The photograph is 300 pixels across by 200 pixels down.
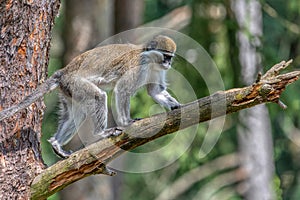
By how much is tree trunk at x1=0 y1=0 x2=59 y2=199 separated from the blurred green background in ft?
4.34

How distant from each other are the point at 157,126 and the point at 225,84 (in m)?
4.88

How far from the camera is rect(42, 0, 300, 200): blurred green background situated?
9.74m

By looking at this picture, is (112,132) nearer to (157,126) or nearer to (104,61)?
(157,126)

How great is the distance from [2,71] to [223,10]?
19.4 ft

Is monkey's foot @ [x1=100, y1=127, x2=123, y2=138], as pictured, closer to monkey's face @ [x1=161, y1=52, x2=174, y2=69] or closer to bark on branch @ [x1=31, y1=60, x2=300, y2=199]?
bark on branch @ [x1=31, y1=60, x2=300, y2=199]

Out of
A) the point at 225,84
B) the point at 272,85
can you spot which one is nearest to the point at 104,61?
the point at 272,85

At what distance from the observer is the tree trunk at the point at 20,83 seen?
16.9 ft

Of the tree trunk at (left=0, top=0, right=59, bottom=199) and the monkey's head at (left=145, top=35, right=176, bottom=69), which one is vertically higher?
the monkey's head at (left=145, top=35, right=176, bottom=69)

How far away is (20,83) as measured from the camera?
523 cm

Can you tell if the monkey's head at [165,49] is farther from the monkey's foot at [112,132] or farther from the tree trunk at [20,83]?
the tree trunk at [20,83]

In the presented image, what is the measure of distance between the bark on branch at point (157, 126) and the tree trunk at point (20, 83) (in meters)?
0.15

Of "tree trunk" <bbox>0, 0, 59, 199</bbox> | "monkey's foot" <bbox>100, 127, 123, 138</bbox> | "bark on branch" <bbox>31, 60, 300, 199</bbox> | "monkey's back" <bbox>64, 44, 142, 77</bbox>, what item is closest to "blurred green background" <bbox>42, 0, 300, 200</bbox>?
"monkey's back" <bbox>64, 44, 142, 77</bbox>

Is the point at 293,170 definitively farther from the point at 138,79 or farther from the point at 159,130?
the point at 159,130

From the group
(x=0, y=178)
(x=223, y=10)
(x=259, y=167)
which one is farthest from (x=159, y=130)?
(x=259, y=167)
